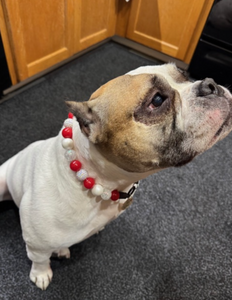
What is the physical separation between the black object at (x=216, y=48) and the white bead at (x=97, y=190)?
2.24 metres

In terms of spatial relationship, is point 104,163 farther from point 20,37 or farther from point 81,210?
point 20,37

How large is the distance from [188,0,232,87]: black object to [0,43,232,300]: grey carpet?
3.12ft

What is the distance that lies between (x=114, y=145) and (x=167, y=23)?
8.11 ft

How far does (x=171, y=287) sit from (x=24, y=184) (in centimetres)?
100

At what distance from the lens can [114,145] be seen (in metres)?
0.87

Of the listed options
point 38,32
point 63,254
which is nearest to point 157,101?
point 63,254

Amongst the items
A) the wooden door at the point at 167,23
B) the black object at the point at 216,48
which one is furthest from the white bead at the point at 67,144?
the wooden door at the point at 167,23

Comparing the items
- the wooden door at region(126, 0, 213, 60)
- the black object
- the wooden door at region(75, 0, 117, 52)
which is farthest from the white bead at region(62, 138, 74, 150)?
the wooden door at region(126, 0, 213, 60)

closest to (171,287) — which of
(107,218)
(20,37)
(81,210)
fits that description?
(107,218)

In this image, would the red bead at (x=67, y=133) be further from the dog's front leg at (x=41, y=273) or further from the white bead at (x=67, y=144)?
the dog's front leg at (x=41, y=273)

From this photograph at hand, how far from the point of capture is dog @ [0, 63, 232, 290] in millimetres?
865

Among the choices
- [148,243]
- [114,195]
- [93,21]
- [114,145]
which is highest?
[114,145]

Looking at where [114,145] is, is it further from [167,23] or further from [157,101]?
[167,23]

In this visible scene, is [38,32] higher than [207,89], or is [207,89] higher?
[207,89]
